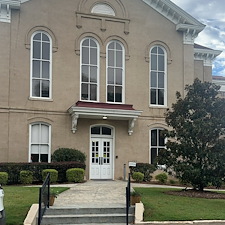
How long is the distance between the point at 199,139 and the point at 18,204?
303 inches

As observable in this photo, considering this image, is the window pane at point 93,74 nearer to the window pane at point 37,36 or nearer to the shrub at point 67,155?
the window pane at point 37,36

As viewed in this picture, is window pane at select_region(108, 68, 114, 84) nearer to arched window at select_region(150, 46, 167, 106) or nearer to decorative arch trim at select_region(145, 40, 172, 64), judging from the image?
decorative arch trim at select_region(145, 40, 172, 64)

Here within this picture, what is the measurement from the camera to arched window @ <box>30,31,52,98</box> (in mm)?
23969

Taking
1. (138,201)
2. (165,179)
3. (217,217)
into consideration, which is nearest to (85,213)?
(138,201)

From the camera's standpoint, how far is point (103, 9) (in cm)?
2573

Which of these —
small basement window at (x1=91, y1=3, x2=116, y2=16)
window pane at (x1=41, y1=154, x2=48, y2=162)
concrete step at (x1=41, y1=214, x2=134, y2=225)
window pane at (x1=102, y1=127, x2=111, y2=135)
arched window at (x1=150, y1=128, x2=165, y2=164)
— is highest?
small basement window at (x1=91, y1=3, x2=116, y2=16)

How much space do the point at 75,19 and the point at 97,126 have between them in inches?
260

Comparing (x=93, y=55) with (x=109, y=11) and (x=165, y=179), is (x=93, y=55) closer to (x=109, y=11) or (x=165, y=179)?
(x=109, y=11)

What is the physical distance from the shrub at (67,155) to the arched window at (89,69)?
11.2ft

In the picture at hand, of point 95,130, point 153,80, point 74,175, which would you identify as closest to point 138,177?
point 74,175

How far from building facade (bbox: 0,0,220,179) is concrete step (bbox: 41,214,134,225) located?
11.7 m

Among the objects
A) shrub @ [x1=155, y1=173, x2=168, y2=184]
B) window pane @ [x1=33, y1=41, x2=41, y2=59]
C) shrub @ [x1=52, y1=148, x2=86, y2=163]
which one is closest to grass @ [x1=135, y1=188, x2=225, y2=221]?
A: shrub @ [x1=155, y1=173, x2=168, y2=184]

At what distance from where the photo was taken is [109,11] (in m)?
25.8

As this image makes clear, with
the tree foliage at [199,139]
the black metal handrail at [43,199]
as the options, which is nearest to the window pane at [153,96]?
the tree foliage at [199,139]
